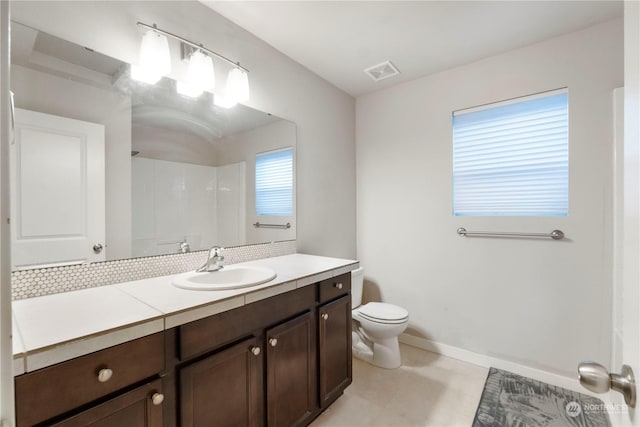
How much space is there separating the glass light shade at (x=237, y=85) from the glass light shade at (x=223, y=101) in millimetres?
17

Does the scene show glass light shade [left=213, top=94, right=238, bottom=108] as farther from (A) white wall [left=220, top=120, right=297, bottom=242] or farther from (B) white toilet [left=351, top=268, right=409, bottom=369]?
(B) white toilet [left=351, top=268, right=409, bottom=369]

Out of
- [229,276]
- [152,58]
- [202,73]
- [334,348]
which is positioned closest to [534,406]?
[334,348]

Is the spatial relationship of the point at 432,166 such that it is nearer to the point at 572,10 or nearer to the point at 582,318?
the point at 572,10

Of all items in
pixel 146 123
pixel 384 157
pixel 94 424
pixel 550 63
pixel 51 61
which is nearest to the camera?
pixel 94 424

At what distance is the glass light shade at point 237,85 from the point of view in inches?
68.3

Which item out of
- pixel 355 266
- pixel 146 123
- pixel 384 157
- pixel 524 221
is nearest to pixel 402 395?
pixel 355 266

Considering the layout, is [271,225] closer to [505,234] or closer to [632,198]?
[505,234]

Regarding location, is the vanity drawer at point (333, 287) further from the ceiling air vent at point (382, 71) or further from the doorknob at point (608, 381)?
the ceiling air vent at point (382, 71)

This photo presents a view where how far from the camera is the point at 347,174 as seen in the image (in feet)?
9.02

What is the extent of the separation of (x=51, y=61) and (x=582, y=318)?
10.3 feet

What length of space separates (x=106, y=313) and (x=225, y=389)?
0.51 m

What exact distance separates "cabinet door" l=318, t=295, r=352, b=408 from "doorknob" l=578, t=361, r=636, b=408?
1.18 m

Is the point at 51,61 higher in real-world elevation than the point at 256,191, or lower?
higher

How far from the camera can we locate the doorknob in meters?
0.47
